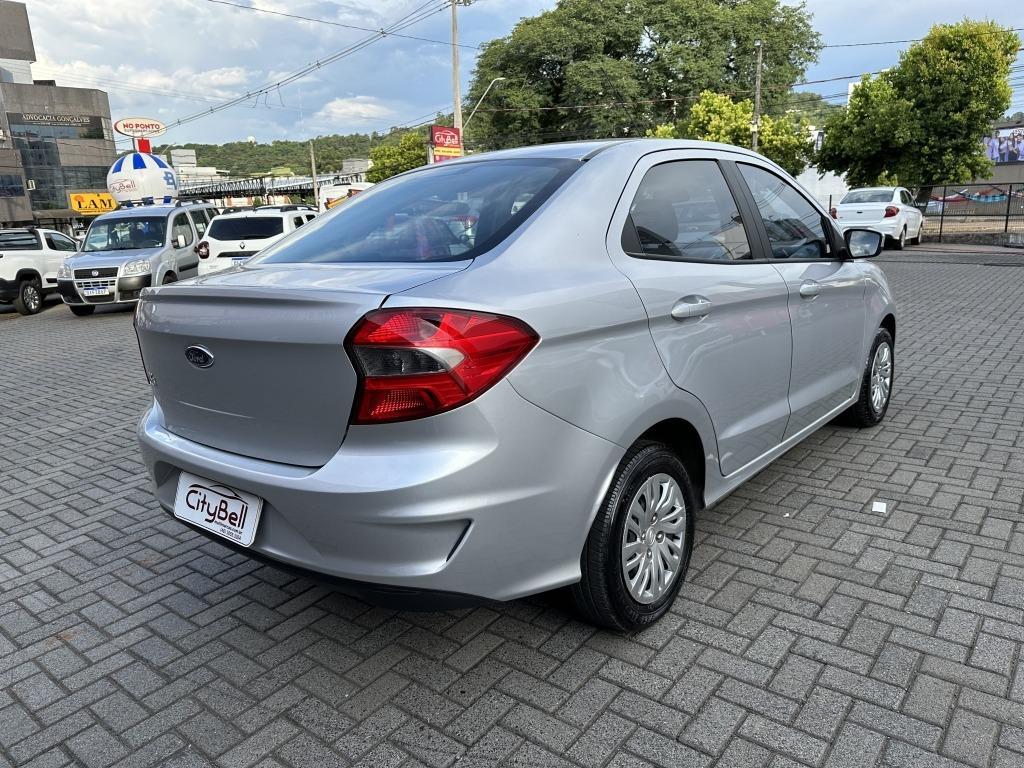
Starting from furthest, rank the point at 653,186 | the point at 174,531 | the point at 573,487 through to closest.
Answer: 1. the point at 174,531
2. the point at 653,186
3. the point at 573,487

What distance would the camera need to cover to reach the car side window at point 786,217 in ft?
11.6

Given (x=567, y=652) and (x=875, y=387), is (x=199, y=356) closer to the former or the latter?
(x=567, y=652)

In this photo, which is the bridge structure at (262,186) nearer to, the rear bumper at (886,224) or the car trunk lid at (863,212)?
the car trunk lid at (863,212)

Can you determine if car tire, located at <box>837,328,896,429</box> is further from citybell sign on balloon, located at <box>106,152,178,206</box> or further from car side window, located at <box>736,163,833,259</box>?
citybell sign on balloon, located at <box>106,152,178,206</box>

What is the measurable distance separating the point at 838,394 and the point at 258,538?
10.5 ft

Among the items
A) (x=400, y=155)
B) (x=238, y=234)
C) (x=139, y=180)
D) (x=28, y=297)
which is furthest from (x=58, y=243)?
(x=400, y=155)

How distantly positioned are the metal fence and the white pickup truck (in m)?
23.6

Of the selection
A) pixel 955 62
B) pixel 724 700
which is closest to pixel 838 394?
pixel 724 700

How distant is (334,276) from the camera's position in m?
2.38

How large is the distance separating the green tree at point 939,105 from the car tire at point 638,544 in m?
26.8

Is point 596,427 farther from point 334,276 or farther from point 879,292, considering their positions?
point 879,292

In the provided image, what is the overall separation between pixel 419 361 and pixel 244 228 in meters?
12.9

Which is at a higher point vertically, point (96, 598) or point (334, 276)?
point (334, 276)

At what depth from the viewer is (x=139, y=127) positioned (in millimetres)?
30359
